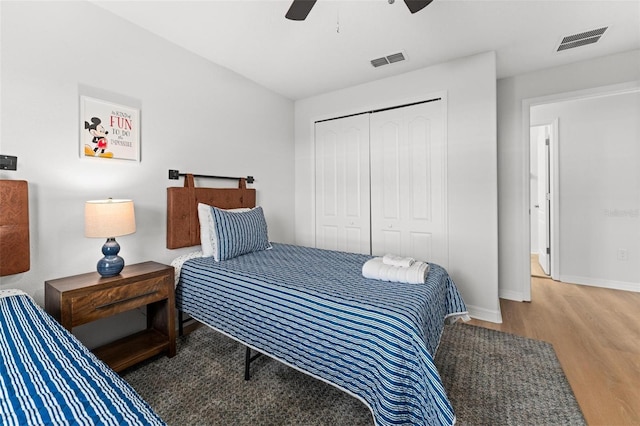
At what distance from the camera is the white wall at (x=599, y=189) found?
3.52 meters

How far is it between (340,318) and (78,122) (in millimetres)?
2274

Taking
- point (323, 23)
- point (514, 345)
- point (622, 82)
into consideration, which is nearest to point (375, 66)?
point (323, 23)

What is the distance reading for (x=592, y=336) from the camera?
8.01 ft

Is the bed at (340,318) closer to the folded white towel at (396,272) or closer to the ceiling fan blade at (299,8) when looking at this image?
the folded white towel at (396,272)

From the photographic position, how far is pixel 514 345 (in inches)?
90.9

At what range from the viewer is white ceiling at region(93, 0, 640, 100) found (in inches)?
83.8

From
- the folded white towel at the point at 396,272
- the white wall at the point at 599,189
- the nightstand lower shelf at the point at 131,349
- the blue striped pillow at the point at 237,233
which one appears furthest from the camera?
the white wall at the point at 599,189

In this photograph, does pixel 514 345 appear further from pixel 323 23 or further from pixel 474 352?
pixel 323 23

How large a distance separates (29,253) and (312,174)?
2.92m

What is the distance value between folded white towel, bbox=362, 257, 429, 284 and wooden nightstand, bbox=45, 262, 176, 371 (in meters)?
1.47

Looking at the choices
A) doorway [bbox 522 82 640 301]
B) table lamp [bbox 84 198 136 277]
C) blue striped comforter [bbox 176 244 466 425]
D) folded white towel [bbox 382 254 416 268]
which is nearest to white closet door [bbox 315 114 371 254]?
blue striped comforter [bbox 176 244 466 425]

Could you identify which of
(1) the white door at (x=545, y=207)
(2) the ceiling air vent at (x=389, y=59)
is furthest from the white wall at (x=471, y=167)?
(1) the white door at (x=545, y=207)

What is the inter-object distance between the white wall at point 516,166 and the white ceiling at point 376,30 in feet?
0.62

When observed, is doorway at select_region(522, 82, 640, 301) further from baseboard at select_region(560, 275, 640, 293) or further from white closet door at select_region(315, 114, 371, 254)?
white closet door at select_region(315, 114, 371, 254)
